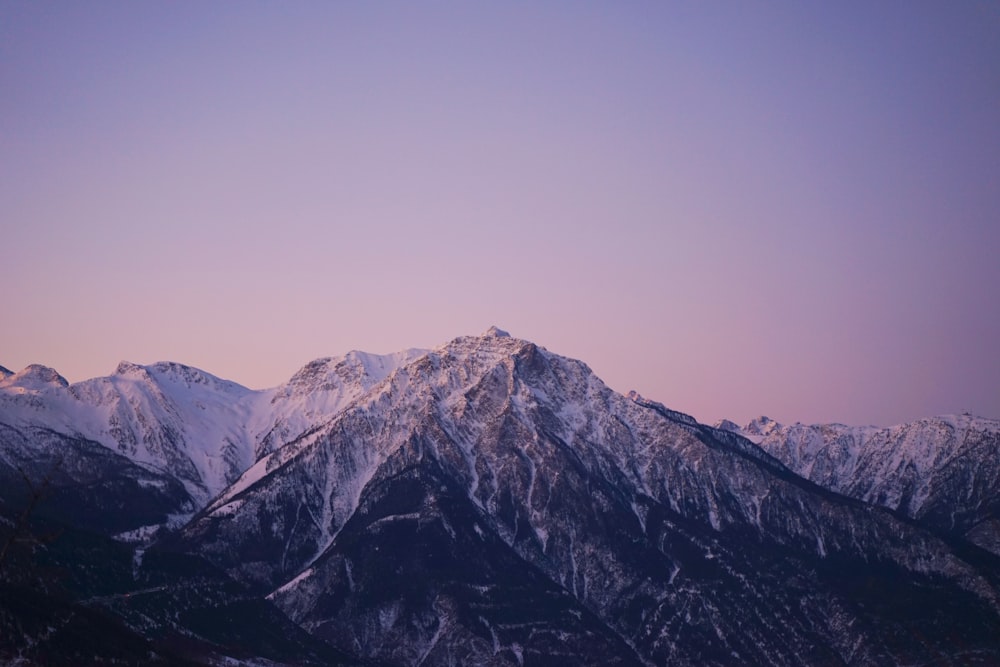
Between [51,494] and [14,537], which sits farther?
[51,494]

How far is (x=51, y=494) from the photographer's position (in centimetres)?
5397

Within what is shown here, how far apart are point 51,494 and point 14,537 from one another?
29.3ft

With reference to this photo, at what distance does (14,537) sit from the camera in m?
45.2
